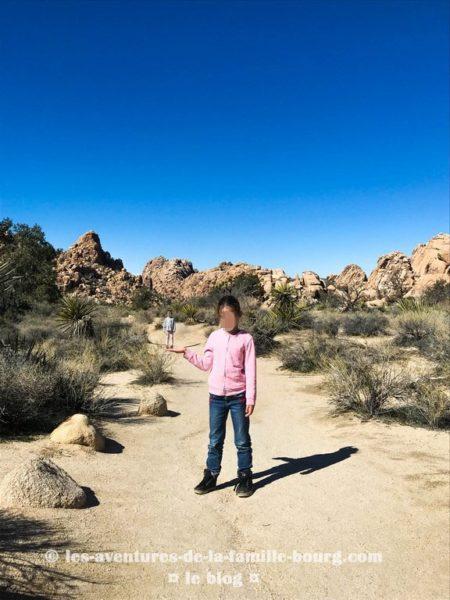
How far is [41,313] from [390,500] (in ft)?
73.1

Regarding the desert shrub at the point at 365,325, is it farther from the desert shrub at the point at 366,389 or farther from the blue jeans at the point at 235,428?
the blue jeans at the point at 235,428

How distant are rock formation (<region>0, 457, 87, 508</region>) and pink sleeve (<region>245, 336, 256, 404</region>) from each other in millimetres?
1785

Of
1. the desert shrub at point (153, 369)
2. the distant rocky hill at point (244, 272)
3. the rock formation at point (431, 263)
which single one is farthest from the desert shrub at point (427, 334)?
the rock formation at point (431, 263)

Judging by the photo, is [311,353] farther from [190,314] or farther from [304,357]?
[190,314]

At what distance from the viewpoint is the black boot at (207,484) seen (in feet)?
14.7

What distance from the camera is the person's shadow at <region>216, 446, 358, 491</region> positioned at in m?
4.98

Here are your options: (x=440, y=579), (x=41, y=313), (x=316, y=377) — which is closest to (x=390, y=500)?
(x=440, y=579)

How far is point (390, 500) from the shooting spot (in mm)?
4551

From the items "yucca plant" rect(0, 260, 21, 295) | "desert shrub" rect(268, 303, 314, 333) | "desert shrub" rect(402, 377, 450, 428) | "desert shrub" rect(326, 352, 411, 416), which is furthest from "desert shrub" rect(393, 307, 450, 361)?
"yucca plant" rect(0, 260, 21, 295)

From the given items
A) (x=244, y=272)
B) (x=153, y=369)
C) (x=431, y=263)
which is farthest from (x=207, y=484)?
(x=431, y=263)

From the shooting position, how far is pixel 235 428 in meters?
4.52

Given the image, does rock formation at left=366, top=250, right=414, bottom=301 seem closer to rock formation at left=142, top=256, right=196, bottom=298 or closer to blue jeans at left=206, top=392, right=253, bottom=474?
rock formation at left=142, top=256, right=196, bottom=298

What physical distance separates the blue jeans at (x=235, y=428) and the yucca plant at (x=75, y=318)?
465 inches

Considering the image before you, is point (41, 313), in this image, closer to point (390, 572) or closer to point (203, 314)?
point (203, 314)
